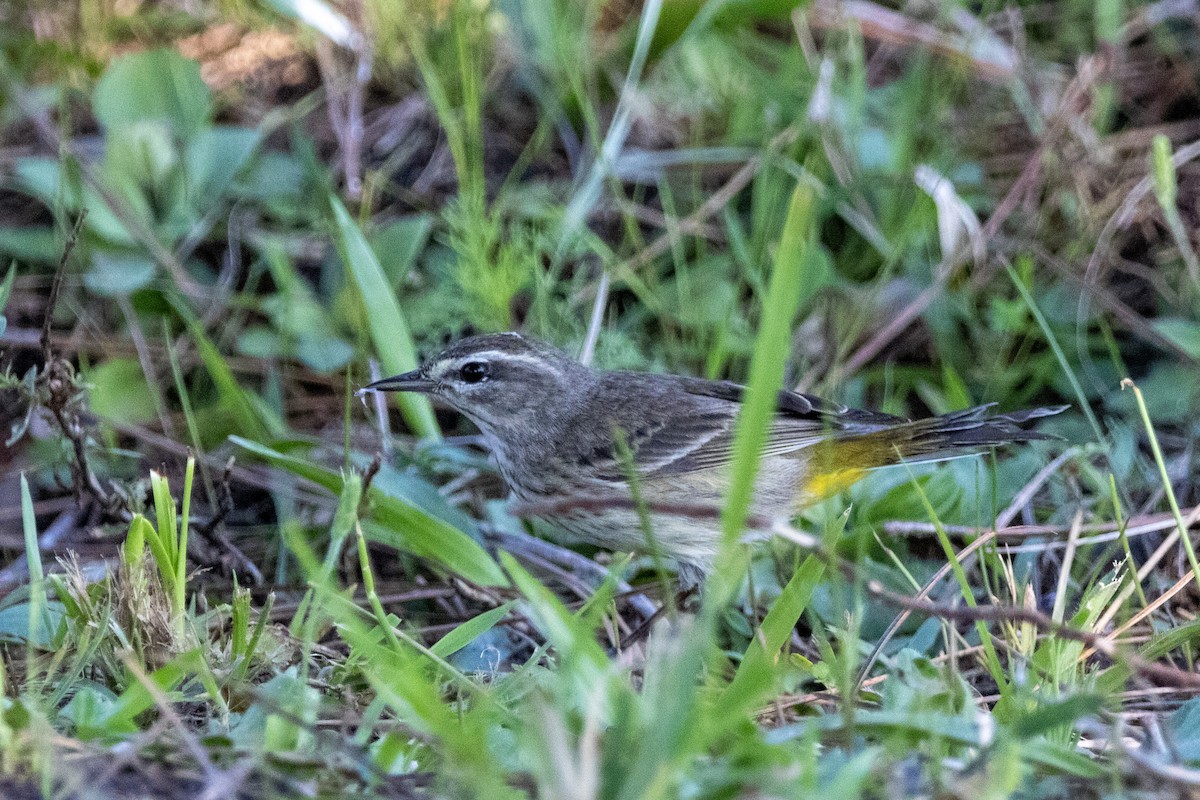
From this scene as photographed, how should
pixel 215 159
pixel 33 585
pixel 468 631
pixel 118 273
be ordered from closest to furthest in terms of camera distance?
pixel 33 585
pixel 468 631
pixel 118 273
pixel 215 159

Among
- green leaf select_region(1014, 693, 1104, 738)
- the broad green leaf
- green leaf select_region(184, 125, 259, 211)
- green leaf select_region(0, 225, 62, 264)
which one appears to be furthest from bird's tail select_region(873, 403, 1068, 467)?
green leaf select_region(0, 225, 62, 264)

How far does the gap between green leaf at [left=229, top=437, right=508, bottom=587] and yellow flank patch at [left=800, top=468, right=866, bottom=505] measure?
45.0 inches

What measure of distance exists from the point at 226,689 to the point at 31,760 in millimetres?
714

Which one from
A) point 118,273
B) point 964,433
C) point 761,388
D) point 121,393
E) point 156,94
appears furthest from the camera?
point 156,94

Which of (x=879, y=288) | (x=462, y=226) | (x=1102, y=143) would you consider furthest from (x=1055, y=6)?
(x=462, y=226)

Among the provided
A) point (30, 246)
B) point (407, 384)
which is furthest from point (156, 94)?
point (407, 384)

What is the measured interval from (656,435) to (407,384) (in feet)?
3.00

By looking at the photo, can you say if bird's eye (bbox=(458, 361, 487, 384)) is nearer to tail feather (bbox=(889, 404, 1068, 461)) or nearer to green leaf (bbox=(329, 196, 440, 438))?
green leaf (bbox=(329, 196, 440, 438))

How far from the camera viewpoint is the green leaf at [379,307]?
4.73m

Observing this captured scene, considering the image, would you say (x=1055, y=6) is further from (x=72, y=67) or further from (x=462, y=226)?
(x=72, y=67)

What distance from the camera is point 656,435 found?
450 cm

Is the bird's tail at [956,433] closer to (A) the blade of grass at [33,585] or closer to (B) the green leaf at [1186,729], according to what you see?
(B) the green leaf at [1186,729]

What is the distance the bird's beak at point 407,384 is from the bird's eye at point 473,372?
0.12 meters

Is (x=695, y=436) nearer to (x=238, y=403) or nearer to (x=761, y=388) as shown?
(x=238, y=403)
